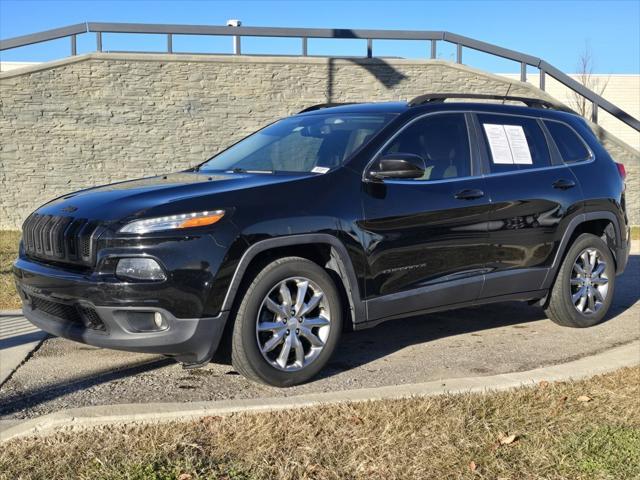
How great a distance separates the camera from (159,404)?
3.82 meters

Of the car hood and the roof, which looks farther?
the roof

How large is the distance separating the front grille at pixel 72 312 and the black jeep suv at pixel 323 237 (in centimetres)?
1

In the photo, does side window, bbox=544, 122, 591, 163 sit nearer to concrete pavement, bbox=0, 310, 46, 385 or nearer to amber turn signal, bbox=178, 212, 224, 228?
amber turn signal, bbox=178, 212, 224, 228

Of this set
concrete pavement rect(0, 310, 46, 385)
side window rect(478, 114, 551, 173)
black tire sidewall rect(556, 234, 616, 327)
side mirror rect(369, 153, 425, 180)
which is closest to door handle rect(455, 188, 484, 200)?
side window rect(478, 114, 551, 173)

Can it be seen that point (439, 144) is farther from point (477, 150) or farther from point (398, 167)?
point (398, 167)

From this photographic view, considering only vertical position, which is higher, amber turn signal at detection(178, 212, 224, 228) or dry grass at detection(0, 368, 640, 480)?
amber turn signal at detection(178, 212, 224, 228)

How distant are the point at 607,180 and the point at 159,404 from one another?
4468mm

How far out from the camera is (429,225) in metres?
4.88

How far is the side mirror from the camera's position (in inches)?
181

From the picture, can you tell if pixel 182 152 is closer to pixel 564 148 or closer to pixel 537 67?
pixel 537 67

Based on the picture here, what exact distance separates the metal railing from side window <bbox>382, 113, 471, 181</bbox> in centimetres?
1086

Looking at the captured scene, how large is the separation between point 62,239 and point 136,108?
1165 cm

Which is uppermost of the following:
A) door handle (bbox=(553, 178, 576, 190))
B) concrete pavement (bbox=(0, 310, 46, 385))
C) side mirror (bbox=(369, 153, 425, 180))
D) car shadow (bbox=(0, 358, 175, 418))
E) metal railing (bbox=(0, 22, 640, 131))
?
metal railing (bbox=(0, 22, 640, 131))

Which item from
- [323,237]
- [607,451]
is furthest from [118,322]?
[607,451]
